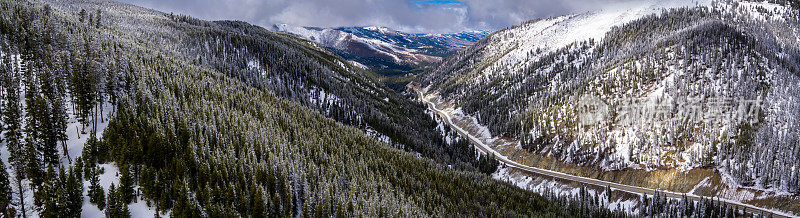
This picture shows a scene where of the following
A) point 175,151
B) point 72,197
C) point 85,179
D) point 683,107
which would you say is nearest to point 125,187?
point 72,197

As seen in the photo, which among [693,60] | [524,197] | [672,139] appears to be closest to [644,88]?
[693,60]

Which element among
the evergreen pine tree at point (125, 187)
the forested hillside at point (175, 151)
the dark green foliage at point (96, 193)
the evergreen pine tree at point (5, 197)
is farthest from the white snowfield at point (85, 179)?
the evergreen pine tree at point (5, 197)

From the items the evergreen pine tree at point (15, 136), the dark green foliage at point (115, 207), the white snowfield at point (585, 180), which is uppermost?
the evergreen pine tree at point (15, 136)

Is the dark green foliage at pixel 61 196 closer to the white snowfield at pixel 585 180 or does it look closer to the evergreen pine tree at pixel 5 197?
the evergreen pine tree at pixel 5 197

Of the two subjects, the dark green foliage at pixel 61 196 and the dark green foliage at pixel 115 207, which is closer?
the dark green foliage at pixel 61 196

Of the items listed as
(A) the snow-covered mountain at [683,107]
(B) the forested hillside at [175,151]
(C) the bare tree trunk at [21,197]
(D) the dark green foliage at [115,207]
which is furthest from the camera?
(A) the snow-covered mountain at [683,107]

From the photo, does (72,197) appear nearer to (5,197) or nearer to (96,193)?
(96,193)

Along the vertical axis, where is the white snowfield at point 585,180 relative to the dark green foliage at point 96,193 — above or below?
below
